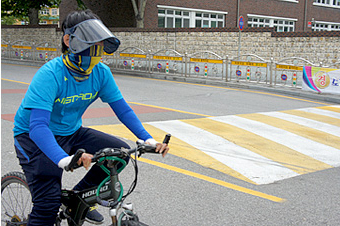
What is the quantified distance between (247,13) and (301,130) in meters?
28.6

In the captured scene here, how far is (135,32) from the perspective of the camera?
26.6 meters

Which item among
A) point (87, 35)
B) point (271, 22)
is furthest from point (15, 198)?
point (271, 22)

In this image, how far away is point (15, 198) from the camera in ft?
11.4

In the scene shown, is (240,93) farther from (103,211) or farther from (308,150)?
(103,211)

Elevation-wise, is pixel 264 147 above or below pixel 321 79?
below

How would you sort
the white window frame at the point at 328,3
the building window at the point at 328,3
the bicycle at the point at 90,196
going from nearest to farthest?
the bicycle at the point at 90,196, the white window frame at the point at 328,3, the building window at the point at 328,3

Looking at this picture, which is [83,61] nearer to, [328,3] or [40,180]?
[40,180]

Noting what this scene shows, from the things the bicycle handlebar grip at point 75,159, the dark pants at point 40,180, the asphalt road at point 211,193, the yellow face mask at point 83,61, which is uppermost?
the yellow face mask at point 83,61

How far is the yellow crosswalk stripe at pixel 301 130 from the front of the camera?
25.5 ft

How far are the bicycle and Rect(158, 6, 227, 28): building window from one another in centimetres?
2790

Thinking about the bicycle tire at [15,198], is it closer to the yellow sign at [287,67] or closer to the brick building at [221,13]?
the yellow sign at [287,67]

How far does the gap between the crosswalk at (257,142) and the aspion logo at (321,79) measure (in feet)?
14.5

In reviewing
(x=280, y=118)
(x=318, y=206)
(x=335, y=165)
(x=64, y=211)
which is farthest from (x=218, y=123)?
(x=64, y=211)

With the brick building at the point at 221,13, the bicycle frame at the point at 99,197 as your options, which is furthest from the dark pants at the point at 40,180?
the brick building at the point at 221,13
